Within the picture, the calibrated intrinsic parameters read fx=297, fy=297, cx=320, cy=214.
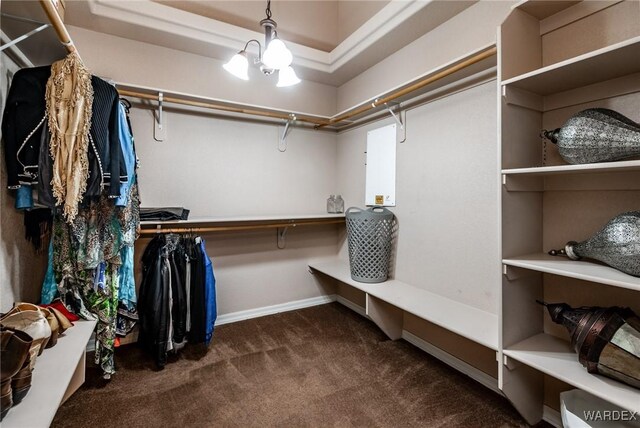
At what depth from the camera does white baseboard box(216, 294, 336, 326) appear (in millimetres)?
2715

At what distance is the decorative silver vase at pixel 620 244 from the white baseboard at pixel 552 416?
86cm

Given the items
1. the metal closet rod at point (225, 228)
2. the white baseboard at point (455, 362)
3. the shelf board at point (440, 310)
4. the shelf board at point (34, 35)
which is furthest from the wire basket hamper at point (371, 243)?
the shelf board at point (34, 35)

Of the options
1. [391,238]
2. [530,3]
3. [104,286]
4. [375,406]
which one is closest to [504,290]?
[375,406]

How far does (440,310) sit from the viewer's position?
1875 millimetres

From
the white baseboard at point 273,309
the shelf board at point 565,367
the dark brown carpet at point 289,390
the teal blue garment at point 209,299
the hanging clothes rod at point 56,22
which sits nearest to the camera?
the shelf board at point 565,367

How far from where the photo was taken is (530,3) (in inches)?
55.3

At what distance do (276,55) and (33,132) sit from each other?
1.26 metres

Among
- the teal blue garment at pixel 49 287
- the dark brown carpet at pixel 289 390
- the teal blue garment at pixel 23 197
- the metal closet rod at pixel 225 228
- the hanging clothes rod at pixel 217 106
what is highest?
the hanging clothes rod at pixel 217 106

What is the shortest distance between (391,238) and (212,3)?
243 centimetres

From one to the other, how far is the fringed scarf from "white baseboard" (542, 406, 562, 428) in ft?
8.45

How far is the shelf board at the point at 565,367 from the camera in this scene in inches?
40.8

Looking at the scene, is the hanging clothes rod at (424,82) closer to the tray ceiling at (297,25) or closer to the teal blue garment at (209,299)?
the tray ceiling at (297,25)

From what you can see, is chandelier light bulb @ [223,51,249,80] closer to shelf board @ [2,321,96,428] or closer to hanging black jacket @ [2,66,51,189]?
hanging black jacket @ [2,66,51,189]

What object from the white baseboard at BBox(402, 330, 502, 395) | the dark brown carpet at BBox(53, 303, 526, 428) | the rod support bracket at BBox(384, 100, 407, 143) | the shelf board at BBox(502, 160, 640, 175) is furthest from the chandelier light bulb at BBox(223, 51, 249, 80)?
the white baseboard at BBox(402, 330, 502, 395)
